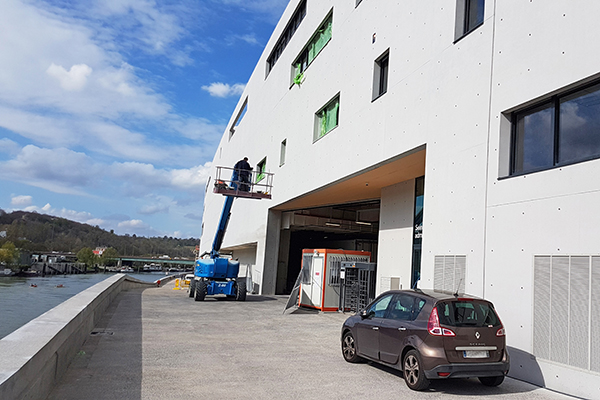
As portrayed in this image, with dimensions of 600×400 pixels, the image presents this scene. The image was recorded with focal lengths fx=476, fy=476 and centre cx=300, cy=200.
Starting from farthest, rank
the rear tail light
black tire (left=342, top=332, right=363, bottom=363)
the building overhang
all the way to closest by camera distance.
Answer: the building overhang, black tire (left=342, top=332, right=363, bottom=363), the rear tail light

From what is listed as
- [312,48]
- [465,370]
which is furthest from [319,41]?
[465,370]

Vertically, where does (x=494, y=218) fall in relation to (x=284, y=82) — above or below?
below

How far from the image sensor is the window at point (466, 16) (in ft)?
34.5

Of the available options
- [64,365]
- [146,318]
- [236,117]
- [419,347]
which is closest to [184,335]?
[146,318]

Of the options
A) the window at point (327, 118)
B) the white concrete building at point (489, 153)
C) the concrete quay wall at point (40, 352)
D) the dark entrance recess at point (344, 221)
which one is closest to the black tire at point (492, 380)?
the white concrete building at point (489, 153)

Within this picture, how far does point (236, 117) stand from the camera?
46.4m

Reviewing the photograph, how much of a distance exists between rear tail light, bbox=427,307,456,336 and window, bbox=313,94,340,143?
482 inches

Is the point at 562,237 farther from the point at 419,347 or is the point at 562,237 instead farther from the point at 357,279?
the point at 357,279

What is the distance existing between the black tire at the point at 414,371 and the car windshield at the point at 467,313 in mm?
686

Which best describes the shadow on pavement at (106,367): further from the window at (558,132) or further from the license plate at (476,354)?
the window at (558,132)

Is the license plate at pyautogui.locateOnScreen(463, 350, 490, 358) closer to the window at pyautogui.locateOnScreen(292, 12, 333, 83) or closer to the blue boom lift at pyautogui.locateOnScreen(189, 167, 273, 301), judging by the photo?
the blue boom lift at pyautogui.locateOnScreen(189, 167, 273, 301)

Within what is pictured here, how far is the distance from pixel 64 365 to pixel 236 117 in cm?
4077

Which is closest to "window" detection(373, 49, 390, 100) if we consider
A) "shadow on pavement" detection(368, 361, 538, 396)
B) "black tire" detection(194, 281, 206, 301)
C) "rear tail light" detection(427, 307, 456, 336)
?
"rear tail light" detection(427, 307, 456, 336)

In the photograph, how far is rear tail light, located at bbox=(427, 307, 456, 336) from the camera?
21.9 ft
